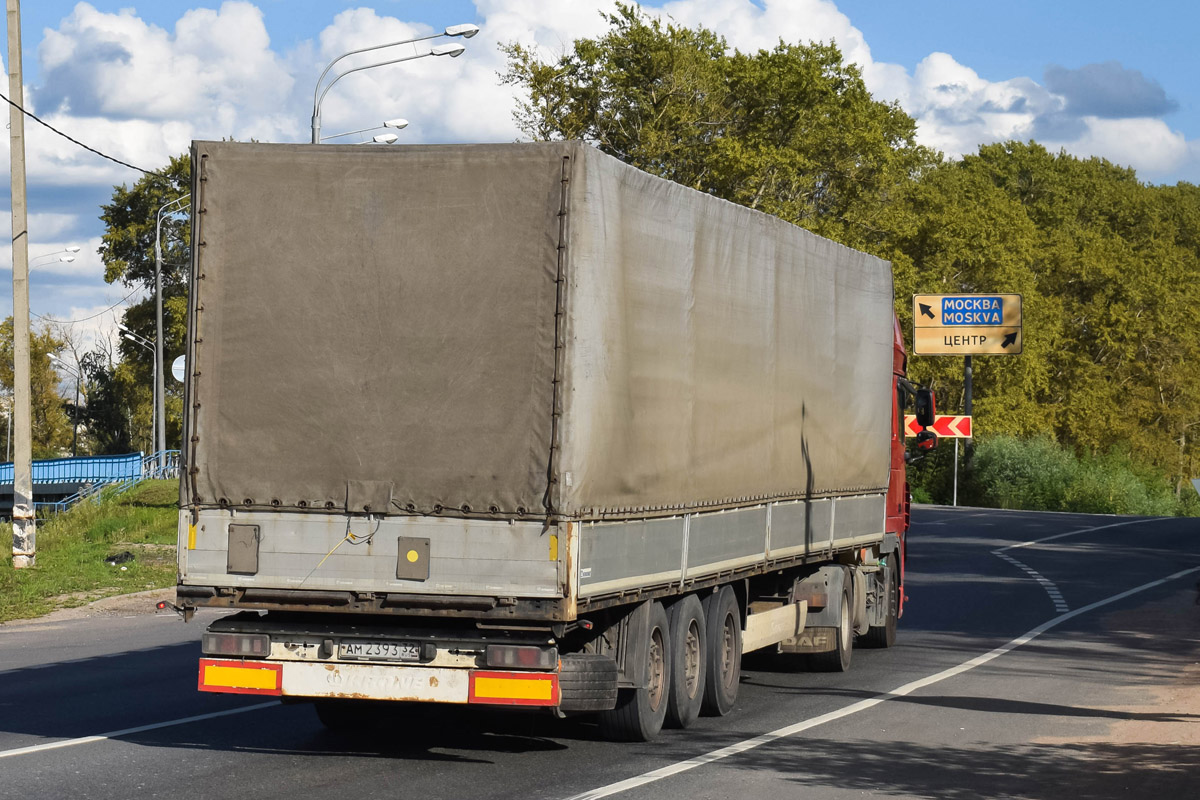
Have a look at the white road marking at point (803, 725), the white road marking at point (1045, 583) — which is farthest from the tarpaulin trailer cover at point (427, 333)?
the white road marking at point (1045, 583)

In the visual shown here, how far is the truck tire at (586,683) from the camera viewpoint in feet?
29.7

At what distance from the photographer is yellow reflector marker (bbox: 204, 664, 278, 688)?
912 cm

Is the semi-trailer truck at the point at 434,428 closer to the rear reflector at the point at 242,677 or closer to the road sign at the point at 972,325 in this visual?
the rear reflector at the point at 242,677

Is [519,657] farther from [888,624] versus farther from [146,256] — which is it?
[146,256]

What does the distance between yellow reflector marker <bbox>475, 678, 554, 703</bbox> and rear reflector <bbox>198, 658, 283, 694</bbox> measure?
118cm

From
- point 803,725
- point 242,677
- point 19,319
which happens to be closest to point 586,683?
point 242,677

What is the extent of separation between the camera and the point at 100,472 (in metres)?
58.8

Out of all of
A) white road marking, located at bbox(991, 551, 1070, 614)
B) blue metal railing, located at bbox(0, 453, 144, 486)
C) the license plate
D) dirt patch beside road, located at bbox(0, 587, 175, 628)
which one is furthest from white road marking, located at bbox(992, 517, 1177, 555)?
blue metal railing, located at bbox(0, 453, 144, 486)

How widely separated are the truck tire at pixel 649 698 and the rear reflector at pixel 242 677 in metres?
2.08

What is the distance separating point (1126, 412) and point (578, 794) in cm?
7671

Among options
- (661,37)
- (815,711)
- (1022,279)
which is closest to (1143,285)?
(1022,279)

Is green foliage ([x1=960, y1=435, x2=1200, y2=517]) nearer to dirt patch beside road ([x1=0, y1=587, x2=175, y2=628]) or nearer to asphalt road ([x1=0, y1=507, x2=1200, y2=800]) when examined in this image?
asphalt road ([x1=0, y1=507, x2=1200, y2=800])

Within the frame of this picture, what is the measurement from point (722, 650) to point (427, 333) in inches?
139

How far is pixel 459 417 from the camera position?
30.0 ft
